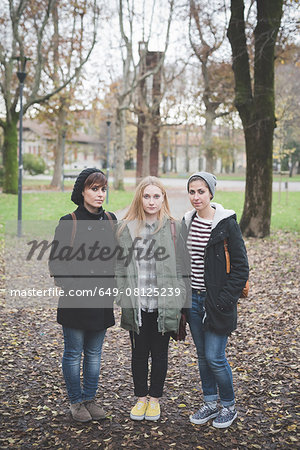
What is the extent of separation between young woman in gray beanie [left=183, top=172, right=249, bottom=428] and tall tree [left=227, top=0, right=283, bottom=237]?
924 centimetres

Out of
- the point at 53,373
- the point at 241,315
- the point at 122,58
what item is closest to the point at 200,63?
the point at 122,58

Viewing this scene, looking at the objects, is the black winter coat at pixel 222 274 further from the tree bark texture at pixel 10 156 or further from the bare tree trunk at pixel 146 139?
the bare tree trunk at pixel 146 139

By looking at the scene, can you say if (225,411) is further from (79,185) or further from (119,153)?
(119,153)

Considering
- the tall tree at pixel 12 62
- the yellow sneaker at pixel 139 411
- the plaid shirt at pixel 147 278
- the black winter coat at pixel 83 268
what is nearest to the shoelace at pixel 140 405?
the yellow sneaker at pixel 139 411

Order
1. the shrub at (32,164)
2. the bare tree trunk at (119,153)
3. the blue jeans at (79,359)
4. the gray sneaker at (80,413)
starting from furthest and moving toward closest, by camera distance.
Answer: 1. the shrub at (32,164)
2. the bare tree trunk at (119,153)
3. the gray sneaker at (80,413)
4. the blue jeans at (79,359)

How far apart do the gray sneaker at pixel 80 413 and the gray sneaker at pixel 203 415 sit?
82 centimetres

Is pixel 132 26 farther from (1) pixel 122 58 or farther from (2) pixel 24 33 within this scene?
(2) pixel 24 33

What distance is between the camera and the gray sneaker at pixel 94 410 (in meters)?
4.01

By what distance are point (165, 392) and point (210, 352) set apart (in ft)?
3.52

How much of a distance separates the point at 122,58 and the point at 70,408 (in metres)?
28.2

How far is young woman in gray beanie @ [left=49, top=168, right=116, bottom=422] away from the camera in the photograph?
12.3 ft

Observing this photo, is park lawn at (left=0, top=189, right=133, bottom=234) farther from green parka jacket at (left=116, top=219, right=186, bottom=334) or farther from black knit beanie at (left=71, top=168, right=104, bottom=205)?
green parka jacket at (left=116, top=219, right=186, bottom=334)

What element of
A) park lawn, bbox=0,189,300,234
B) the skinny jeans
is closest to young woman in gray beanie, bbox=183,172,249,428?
the skinny jeans

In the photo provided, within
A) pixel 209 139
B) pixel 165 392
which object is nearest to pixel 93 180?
pixel 165 392
